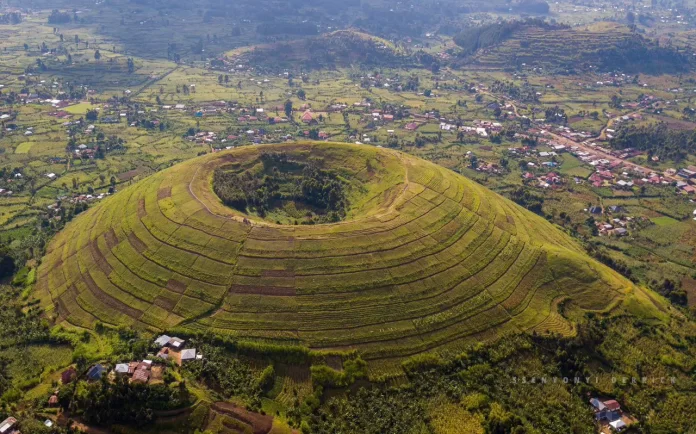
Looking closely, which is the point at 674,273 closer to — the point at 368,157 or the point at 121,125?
the point at 368,157

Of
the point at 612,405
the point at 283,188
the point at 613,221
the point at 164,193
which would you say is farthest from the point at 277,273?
the point at 613,221

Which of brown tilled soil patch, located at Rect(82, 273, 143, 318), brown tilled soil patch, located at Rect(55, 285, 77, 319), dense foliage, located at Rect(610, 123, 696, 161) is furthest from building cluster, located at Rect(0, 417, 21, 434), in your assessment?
dense foliage, located at Rect(610, 123, 696, 161)

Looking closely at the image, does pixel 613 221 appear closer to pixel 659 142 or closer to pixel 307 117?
pixel 659 142

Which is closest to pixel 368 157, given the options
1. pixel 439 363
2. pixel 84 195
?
pixel 439 363

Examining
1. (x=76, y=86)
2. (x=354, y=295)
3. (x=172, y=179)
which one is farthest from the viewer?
(x=76, y=86)

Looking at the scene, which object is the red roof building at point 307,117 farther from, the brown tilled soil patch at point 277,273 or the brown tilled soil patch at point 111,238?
the brown tilled soil patch at point 277,273

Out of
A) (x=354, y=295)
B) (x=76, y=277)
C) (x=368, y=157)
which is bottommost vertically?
(x=76, y=277)
